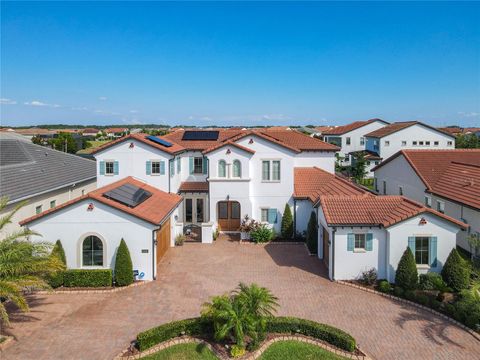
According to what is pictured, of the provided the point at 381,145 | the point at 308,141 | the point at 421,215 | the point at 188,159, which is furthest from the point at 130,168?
the point at 381,145

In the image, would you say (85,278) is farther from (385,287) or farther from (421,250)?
(421,250)

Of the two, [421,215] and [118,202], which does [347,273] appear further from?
[118,202]

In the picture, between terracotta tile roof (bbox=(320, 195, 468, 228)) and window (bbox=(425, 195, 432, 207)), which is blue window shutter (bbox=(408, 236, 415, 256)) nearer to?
terracotta tile roof (bbox=(320, 195, 468, 228))

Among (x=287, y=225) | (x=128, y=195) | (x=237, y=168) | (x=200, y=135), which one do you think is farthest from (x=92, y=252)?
(x=200, y=135)

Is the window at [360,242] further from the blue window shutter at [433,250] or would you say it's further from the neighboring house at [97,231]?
the neighboring house at [97,231]

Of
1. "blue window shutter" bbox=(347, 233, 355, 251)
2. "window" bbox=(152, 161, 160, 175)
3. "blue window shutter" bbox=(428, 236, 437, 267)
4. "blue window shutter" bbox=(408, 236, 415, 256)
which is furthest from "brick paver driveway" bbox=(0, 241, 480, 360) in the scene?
"window" bbox=(152, 161, 160, 175)
